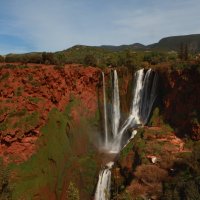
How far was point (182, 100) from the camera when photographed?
37.0 meters

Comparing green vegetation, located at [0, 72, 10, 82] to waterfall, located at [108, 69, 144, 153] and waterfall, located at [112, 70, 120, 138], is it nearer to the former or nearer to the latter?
waterfall, located at [112, 70, 120, 138]

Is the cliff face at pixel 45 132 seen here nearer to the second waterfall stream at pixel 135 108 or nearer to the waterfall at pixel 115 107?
the second waterfall stream at pixel 135 108

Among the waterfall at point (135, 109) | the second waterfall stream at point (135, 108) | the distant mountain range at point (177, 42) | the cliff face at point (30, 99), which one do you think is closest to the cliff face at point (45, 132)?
the cliff face at point (30, 99)

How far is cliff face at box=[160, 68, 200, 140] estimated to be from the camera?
34.7 metres

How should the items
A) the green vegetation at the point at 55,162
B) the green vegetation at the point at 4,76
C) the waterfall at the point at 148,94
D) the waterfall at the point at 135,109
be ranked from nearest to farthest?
1. the green vegetation at the point at 55,162
2. the green vegetation at the point at 4,76
3. the waterfall at the point at 135,109
4. the waterfall at the point at 148,94

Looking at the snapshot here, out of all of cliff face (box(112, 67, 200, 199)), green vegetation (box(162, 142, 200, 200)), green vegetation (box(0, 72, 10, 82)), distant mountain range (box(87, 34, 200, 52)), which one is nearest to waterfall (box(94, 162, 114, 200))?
cliff face (box(112, 67, 200, 199))

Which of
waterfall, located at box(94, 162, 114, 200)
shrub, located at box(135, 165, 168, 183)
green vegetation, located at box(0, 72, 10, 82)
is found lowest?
waterfall, located at box(94, 162, 114, 200)

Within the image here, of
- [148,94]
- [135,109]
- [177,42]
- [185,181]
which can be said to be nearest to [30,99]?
[135,109]

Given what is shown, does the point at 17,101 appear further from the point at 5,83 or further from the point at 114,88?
the point at 114,88

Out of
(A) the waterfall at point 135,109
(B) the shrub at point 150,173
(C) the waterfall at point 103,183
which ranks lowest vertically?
(C) the waterfall at point 103,183

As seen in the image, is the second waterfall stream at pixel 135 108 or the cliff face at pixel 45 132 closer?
the cliff face at pixel 45 132

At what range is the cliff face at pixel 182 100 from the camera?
3466 cm

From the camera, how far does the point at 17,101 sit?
3478 cm

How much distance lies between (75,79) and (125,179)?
15855 mm
